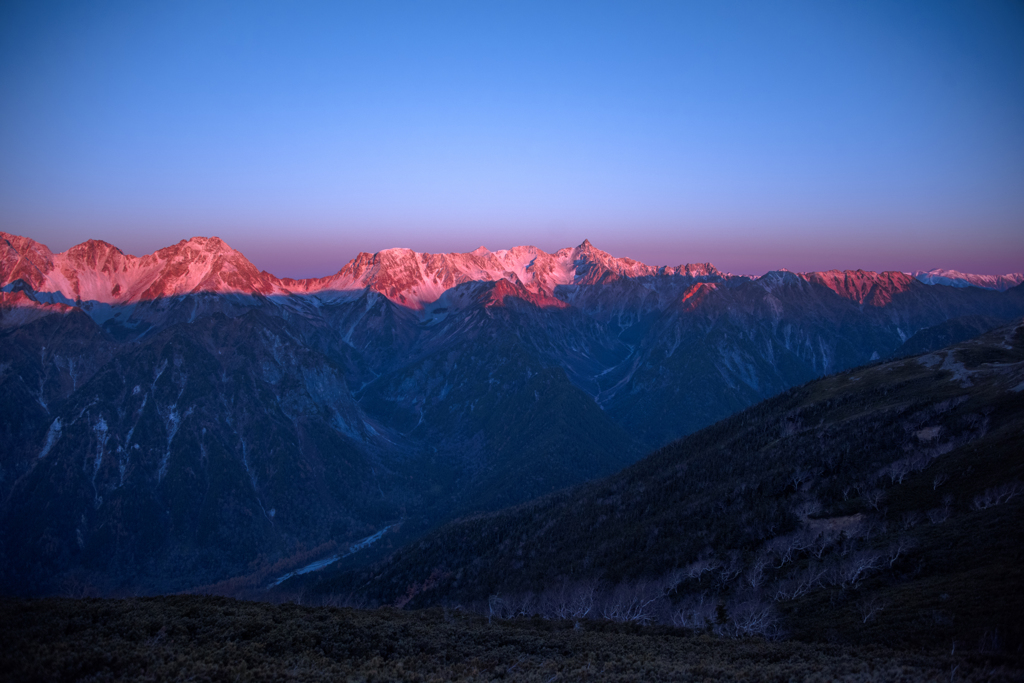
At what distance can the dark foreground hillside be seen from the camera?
36.9m

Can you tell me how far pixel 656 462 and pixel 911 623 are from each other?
342 feet

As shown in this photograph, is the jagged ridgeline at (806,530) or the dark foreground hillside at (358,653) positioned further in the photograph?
the jagged ridgeline at (806,530)

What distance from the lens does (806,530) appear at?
82.2 metres

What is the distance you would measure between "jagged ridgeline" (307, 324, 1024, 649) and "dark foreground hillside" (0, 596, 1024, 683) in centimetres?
1060

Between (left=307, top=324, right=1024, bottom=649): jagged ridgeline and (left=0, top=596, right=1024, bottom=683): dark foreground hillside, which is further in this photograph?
(left=307, top=324, right=1024, bottom=649): jagged ridgeline

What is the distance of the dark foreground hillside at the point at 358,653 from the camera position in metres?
36.9

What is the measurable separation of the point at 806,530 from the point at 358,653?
2754 inches

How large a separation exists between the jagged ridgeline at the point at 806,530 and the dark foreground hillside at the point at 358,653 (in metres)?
10.6

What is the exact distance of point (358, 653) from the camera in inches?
1836

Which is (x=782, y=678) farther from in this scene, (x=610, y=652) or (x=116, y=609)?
(x=116, y=609)

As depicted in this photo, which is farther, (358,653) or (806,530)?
(806,530)

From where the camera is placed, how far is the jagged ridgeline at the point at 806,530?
5506 cm

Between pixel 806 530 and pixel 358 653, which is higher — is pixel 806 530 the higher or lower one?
the lower one

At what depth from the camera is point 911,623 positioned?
48.0 meters
